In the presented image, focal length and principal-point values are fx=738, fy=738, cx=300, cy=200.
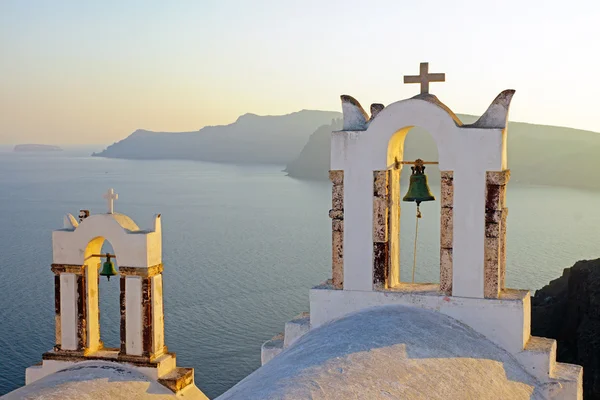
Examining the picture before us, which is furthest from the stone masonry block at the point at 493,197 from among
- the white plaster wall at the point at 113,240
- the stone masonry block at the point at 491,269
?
the white plaster wall at the point at 113,240

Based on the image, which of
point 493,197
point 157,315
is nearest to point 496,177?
point 493,197

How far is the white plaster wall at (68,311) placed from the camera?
7879 mm

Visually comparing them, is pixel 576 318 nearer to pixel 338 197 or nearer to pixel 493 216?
pixel 493 216

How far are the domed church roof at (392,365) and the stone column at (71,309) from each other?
2.78 metres

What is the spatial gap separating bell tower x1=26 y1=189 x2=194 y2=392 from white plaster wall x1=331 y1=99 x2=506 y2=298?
87.4 inches

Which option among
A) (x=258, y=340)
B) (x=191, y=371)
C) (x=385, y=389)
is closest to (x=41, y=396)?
(x=191, y=371)

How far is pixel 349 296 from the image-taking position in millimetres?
6781

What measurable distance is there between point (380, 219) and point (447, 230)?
23.9 inches

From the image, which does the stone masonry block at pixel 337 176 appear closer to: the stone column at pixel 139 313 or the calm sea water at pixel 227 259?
the stone column at pixel 139 313

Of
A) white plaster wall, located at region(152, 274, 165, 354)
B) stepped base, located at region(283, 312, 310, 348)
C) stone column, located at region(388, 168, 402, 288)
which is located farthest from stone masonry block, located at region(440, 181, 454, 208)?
white plaster wall, located at region(152, 274, 165, 354)

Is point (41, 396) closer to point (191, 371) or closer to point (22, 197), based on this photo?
point (191, 371)

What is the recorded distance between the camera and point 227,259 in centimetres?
4359

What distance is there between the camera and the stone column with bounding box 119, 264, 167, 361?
7688 mm

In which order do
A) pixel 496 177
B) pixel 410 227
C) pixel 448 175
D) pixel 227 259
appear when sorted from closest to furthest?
pixel 496 177
pixel 448 175
pixel 227 259
pixel 410 227
